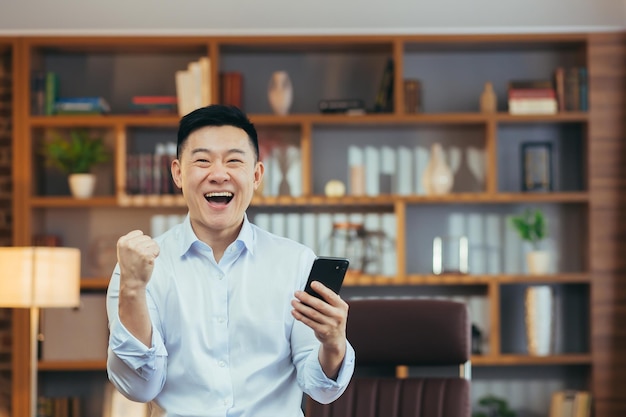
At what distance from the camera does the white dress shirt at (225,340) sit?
186 cm

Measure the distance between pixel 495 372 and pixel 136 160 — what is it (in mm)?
2028

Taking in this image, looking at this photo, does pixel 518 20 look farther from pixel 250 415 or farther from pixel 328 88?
pixel 250 415

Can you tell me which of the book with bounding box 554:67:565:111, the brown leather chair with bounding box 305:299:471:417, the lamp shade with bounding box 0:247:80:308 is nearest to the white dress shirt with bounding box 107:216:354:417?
the brown leather chair with bounding box 305:299:471:417

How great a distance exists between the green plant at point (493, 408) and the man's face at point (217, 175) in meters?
3.11

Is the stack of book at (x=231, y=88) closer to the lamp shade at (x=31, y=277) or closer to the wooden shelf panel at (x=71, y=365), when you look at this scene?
the lamp shade at (x=31, y=277)

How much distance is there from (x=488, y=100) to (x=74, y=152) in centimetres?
199

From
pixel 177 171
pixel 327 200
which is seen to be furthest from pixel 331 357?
pixel 327 200

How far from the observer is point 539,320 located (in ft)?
15.3

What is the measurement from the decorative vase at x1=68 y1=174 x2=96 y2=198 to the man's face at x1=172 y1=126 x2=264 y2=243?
2925mm

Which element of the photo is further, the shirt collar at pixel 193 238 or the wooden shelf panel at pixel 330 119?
the wooden shelf panel at pixel 330 119

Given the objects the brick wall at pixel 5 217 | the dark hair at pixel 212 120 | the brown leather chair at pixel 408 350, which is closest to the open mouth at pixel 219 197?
the dark hair at pixel 212 120

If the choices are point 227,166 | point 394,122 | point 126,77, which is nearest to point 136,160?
point 126,77

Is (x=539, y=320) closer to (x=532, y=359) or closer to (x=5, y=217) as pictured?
(x=532, y=359)

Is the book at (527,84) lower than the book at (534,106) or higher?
higher
